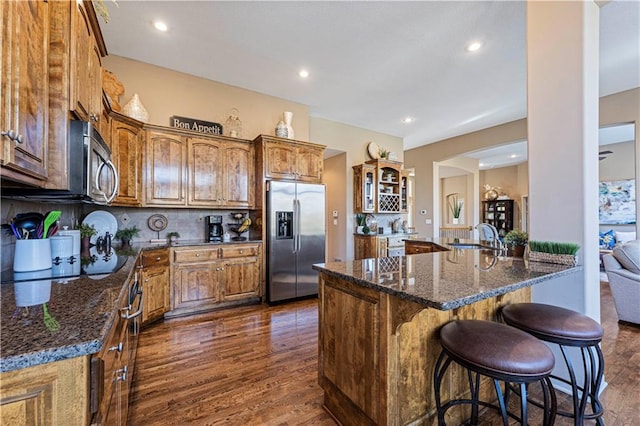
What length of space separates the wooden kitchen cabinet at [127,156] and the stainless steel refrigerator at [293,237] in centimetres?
160

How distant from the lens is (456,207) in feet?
31.5

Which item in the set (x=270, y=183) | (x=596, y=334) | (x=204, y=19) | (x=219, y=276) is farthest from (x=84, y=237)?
(x=596, y=334)

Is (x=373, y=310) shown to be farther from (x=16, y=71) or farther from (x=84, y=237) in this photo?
(x=84, y=237)

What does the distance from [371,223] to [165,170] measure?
4.03 m

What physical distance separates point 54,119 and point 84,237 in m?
1.29

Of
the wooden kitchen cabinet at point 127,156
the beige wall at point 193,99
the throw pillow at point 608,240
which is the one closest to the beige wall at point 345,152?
the beige wall at point 193,99

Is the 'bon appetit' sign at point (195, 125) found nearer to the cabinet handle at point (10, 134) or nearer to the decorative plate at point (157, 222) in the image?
the decorative plate at point (157, 222)

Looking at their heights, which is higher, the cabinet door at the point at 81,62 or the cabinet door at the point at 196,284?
the cabinet door at the point at 81,62

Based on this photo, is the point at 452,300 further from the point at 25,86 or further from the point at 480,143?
the point at 480,143

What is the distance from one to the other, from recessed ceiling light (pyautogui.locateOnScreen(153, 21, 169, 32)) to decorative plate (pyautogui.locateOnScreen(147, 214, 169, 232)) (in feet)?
7.21

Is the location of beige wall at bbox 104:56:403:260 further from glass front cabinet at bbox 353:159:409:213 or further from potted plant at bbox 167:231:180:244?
potted plant at bbox 167:231:180:244

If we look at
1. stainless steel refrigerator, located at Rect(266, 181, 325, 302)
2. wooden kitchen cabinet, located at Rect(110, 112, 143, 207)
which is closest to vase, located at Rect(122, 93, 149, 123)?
wooden kitchen cabinet, located at Rect(110, 112, 143, 207)

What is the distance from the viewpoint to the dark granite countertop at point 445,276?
1.09m

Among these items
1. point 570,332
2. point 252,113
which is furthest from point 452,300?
point 252,113
